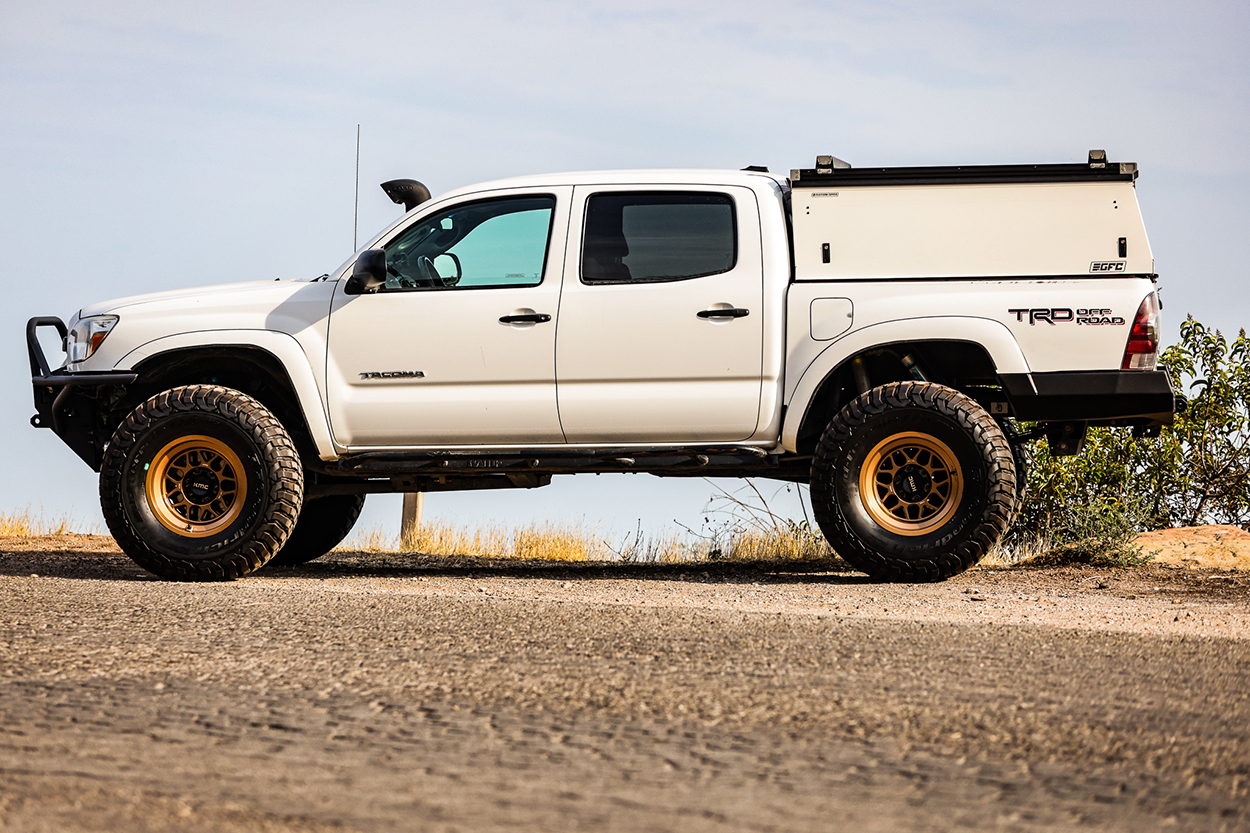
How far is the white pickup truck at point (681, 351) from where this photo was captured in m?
7.01

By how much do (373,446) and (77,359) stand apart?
1935mm

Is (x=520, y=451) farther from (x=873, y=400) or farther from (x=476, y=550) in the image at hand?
(x=476, y=550)

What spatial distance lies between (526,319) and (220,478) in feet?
6.89

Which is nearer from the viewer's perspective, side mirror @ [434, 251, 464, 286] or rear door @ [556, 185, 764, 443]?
rear door @ [556, 185, 764, 443]

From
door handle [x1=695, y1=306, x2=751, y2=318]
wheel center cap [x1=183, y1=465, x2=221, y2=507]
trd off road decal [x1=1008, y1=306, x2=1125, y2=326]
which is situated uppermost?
trd off road decal [x1=1008, y1=306, x2=1125, y2=326]

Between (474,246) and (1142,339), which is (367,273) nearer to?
(474,246)

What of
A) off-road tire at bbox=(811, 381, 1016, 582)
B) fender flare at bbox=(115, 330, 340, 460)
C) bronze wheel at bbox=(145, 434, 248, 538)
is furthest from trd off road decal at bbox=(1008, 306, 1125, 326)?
bronze wheel at bbox=(145, 434, 248, 538)

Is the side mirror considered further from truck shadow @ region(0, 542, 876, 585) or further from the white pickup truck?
truck shadow @ region(0, 542, 876, 585)

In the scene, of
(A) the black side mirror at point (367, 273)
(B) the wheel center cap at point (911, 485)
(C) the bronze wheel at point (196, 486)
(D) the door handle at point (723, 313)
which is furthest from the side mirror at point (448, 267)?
(B) the wheel center cap at point (911, 485)

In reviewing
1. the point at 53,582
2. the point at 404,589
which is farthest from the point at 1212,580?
the point at 53,582

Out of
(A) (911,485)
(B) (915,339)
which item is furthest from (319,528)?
(B) (915,339)

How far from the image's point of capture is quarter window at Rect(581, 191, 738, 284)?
728 cm

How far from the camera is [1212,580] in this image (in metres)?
8.08

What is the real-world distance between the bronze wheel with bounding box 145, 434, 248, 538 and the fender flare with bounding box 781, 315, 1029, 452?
3403 mm
